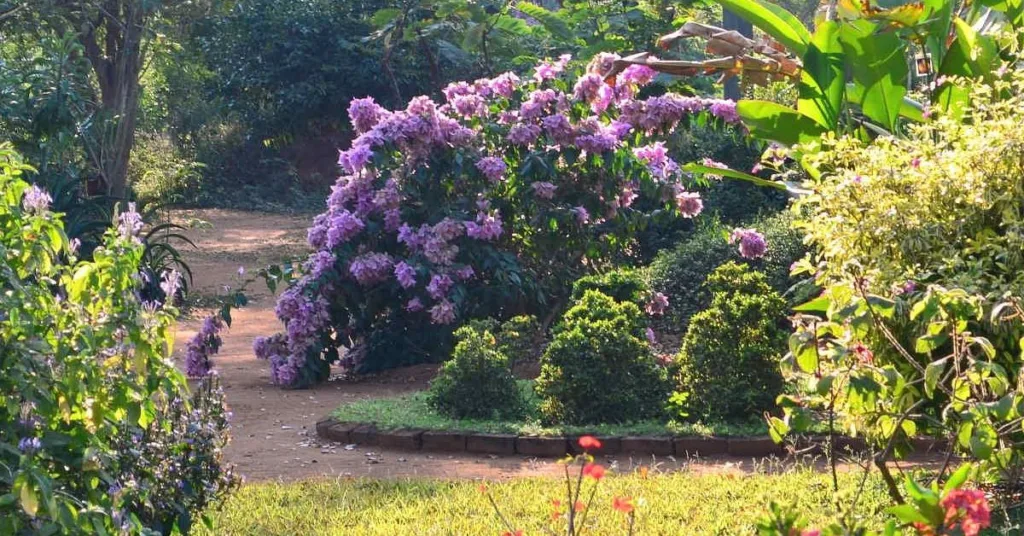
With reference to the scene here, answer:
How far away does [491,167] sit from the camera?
992cm

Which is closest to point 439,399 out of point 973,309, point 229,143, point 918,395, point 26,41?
point 918,395

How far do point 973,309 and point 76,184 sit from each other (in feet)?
35.2

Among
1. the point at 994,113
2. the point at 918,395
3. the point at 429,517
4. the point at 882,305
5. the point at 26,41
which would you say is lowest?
the point at 429,517

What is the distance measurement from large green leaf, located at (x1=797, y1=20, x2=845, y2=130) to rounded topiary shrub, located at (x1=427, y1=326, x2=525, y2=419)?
2373 millimetres

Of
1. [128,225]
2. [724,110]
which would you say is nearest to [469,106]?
[724,110]

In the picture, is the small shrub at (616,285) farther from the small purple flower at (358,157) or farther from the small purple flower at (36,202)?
the small purple flower at (36,202)

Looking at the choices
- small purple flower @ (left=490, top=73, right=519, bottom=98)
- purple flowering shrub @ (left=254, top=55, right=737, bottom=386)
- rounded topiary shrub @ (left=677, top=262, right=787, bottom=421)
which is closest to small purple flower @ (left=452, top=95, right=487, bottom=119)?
purple flowering shrub @ (left=254, top=55, right=737, bottom=386)

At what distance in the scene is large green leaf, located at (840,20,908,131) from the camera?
23.8ft

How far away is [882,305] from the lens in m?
4.18

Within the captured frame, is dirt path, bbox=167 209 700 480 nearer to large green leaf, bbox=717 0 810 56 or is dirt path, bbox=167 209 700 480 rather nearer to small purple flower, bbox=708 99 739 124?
large green leaf, bbox=717 0 810 56

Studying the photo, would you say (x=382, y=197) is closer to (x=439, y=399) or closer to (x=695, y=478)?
(x=439, y=399)

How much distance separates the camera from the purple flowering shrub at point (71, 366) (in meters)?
3.59

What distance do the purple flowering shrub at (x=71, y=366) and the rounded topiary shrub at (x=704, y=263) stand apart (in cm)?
698

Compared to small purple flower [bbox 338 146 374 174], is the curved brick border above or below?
below
